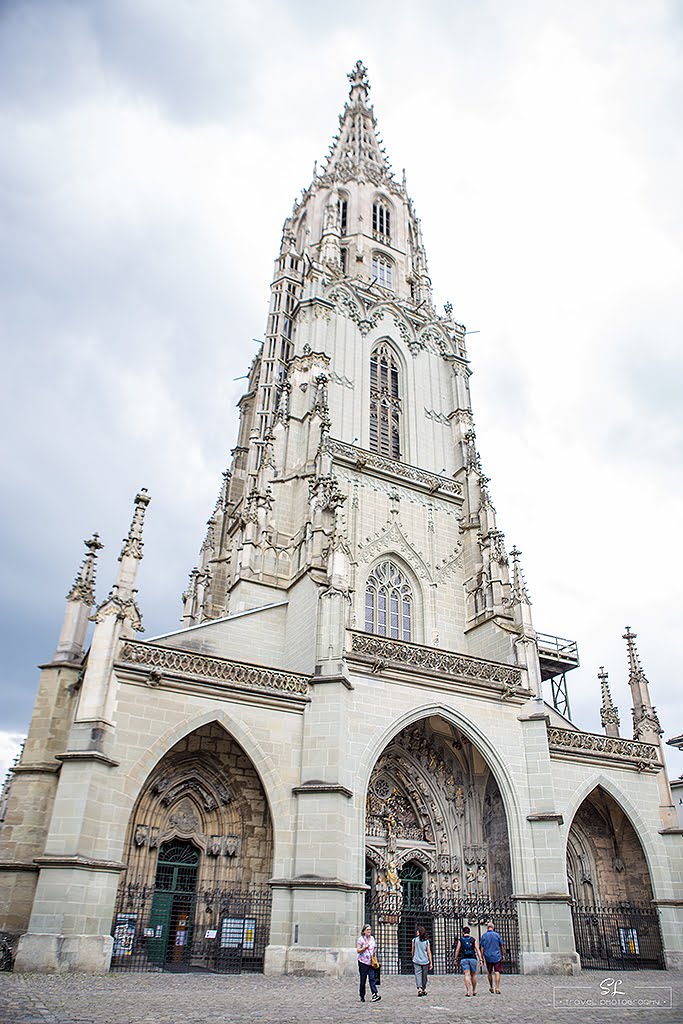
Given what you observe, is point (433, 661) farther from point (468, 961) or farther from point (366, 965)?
point (366, 965)

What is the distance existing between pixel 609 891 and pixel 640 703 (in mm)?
5663

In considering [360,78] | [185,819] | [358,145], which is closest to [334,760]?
[185,819]

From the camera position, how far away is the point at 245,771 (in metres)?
16.5

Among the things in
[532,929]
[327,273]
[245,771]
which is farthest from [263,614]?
[327,273]

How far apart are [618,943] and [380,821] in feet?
24.1

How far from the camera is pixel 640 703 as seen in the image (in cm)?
2206

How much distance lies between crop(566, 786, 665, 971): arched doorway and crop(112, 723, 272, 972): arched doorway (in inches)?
353

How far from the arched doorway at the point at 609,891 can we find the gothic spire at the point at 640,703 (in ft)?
7.81

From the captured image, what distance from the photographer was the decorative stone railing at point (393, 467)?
26031mm

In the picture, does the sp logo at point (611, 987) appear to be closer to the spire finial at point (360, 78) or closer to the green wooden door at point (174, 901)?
the green wooden door at point (174, 901)

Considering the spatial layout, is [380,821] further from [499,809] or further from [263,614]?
[263,614]

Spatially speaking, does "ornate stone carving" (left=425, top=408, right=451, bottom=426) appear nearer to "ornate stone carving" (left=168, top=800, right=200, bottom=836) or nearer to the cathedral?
the cathedral

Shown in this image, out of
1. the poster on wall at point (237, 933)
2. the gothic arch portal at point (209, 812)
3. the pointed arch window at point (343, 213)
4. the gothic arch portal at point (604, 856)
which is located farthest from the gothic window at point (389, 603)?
the pointed arch window at point (343, 213)

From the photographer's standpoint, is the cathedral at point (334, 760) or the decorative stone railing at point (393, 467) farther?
the decorative stone railing at point (393, 467)
